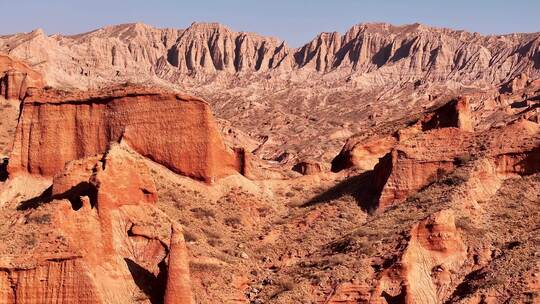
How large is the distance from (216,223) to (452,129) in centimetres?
1108

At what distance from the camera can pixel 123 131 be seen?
46.6 meters

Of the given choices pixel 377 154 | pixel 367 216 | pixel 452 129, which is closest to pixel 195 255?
pixel 367 216

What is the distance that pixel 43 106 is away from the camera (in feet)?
159

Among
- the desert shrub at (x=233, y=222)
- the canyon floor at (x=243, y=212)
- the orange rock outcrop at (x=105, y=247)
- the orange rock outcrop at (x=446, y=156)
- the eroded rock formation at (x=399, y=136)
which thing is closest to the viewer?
the orange rock outcrop at (x=105, y=247)

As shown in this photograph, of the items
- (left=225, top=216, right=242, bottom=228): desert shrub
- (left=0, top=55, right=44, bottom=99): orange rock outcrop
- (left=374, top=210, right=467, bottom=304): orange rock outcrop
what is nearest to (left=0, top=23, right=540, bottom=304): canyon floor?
(left=374, top=210, right=467, bottom=304): orange rock outcrop

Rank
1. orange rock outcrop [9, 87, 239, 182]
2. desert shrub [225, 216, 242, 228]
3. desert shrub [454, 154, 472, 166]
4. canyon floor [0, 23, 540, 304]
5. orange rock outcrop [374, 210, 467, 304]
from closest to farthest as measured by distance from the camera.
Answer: canyon floor [0, 23, 540, 304] < orange rock outcrop [374, 210, 467, 304] < desert shrub [454, 154, 472, 166] < desert shrub [225, 216, 242, 228] < orange rock outcrop [9, 87, 239, 182]

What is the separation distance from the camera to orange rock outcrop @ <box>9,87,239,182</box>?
46375 mm

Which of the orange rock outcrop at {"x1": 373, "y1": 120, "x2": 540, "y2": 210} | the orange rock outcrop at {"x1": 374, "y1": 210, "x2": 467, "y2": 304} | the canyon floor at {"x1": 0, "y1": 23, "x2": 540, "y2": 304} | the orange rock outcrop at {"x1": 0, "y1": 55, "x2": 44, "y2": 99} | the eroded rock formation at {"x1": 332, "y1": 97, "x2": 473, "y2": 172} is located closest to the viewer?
the canyon floor at {"x1": 0, "y1": 23, "x2": 540, "y2": 304}

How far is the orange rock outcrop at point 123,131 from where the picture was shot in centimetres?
4638

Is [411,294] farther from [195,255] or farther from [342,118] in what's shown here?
[342,118]

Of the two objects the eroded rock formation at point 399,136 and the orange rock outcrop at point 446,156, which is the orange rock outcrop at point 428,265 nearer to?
the orange rock outcrop at point 446,156

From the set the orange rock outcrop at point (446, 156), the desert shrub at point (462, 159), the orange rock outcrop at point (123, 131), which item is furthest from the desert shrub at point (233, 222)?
the desert shrub at point (462, 159)

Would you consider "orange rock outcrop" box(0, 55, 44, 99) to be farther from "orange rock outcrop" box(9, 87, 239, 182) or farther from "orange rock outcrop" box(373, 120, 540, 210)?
"orange rock outcrop" box(373, 120, 540, 210)

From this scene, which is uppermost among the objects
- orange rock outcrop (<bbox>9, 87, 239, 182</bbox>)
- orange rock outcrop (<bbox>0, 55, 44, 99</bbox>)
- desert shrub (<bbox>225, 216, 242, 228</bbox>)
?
orange rock outcrop (<bbox>0, 55, 44, 99</bbox>)
